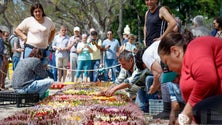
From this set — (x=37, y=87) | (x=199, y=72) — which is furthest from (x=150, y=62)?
(x=199, y=72)

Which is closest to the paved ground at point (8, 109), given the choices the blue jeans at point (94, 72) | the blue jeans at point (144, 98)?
the blue jeans at point (144, 98)

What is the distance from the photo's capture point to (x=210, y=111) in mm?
2963

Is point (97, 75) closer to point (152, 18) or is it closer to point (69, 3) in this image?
point (152, 18)

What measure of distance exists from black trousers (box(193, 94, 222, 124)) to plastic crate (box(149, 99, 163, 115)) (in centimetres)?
454

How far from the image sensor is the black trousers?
2.92 meters

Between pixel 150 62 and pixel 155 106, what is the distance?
139 cm

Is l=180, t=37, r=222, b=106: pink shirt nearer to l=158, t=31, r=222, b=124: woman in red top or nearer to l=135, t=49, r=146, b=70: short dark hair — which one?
l=158, t=31, r=222, b=124: woman in red top

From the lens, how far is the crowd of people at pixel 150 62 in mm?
3467

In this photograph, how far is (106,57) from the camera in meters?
15.1

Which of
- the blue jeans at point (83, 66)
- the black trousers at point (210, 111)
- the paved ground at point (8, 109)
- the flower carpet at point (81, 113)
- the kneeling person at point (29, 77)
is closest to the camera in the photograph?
the black trousers at point (210, 111)

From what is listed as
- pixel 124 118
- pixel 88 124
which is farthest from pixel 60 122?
pixel 124 118

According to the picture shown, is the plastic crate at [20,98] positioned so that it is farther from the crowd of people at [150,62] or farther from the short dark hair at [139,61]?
the short dark hair at [139,61]

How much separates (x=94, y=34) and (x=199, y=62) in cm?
1159

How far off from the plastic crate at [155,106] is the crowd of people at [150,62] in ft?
0.62
